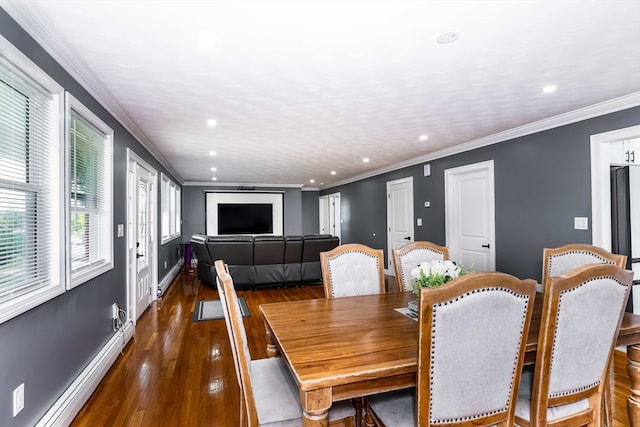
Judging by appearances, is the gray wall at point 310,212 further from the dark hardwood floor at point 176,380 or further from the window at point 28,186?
the window at point 28,186

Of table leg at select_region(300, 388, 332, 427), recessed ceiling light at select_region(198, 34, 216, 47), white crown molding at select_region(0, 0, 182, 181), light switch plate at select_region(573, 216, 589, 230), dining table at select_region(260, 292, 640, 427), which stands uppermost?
recessed ceiling light at select_region(198, 34, 216, 47)

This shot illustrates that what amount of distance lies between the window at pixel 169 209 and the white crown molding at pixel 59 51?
123 inches

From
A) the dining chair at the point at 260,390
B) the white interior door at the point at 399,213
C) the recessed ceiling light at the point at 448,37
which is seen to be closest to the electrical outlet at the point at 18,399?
the dining chair at the point at 260,390

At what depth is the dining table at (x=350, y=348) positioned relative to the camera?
3.96 ft

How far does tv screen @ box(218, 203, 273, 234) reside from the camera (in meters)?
9.69

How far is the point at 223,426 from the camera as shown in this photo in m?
1.99

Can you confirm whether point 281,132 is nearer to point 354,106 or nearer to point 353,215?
point 354,106

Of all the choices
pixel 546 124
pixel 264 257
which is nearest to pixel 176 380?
pixel 264 257

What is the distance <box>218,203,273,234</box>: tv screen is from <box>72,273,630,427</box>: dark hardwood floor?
5566mm

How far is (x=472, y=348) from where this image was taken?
1.15 metres

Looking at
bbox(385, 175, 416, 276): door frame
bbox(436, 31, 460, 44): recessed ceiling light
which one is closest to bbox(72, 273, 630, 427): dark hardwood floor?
bbox(436, 31, 460, 44): recessed ceiling light

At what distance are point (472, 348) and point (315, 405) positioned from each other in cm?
58

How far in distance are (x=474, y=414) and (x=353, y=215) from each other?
768 cm

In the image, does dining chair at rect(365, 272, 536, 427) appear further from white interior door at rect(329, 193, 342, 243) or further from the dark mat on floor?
white interior door at rect(329, 193, 342, 243)
